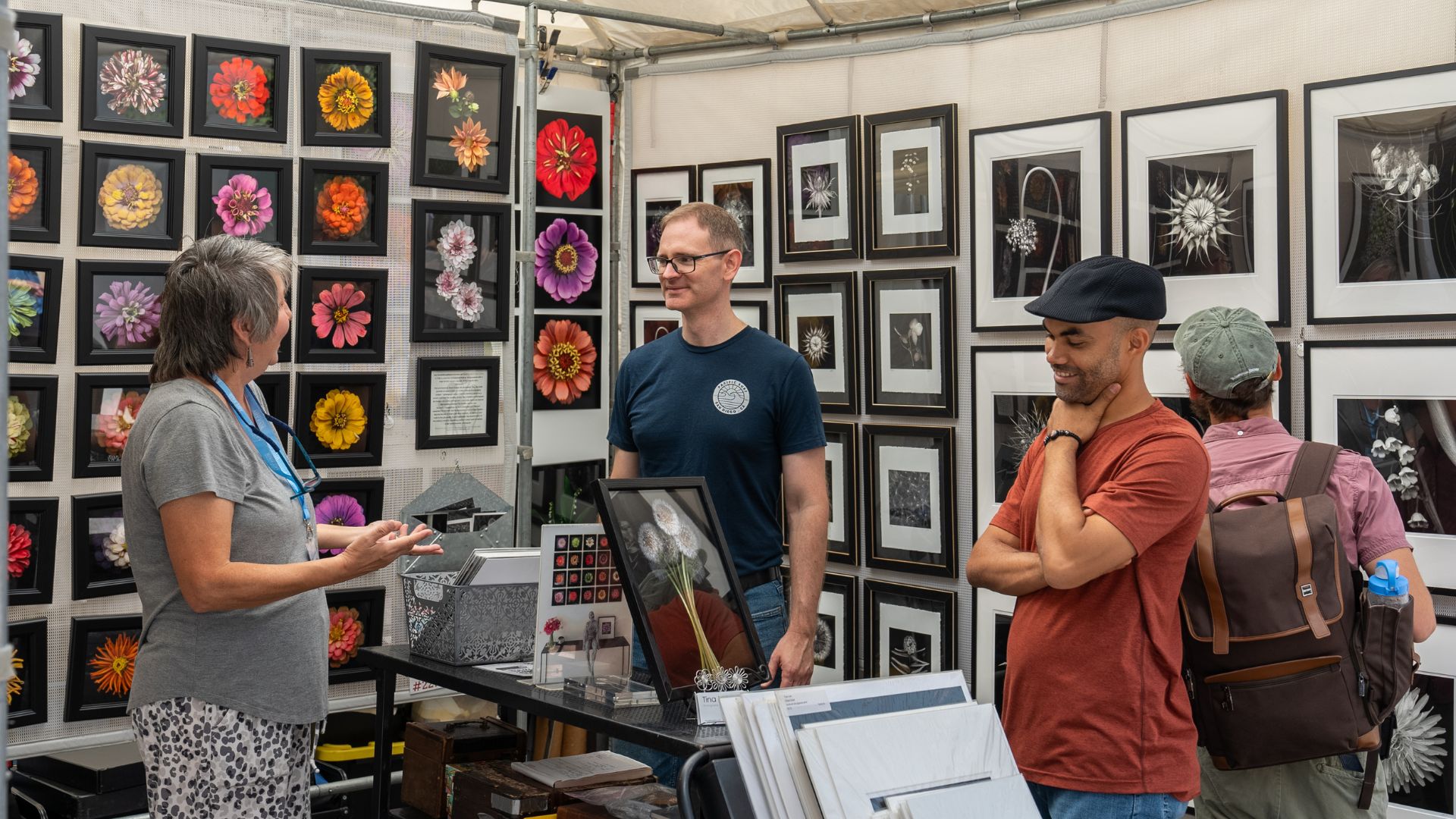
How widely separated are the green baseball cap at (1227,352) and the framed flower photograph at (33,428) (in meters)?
2.83

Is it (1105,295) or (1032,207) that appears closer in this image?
(1105,295)

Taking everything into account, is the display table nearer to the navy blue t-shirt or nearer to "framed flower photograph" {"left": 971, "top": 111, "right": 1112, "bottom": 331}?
the navy blue t-shirt

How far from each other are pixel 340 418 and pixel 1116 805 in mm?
2645

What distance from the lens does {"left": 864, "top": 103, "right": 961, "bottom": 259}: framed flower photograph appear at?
12.9 feet

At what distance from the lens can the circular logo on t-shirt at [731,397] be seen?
2.82 meters

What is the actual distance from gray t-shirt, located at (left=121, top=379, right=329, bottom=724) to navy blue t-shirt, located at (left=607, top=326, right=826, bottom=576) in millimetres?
889

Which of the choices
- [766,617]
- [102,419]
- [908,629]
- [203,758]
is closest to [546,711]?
[203,758]

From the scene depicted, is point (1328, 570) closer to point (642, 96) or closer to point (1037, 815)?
point (1037, 815)

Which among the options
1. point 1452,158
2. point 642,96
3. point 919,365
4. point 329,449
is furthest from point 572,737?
point 1452,158

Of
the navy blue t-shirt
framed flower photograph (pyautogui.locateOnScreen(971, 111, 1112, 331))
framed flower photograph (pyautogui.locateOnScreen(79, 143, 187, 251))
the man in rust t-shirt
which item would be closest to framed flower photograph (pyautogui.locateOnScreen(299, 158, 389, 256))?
framed flower photograph (pyautogui.locateOnScreen(79, 143, 187, 251))

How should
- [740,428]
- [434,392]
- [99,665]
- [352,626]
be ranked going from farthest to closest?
[434,392]
[352,626]
[99,665]
[740,428]

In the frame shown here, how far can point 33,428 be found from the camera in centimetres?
342

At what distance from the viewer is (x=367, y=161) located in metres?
3.86

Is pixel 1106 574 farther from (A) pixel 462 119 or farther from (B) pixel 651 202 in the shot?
(B) pixel 651 202
